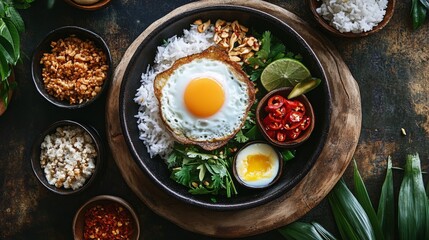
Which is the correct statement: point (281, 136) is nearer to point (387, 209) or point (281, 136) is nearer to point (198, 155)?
point (198, 155)

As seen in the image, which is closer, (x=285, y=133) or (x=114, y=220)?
(x=285, y=133)

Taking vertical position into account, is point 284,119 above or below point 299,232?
above

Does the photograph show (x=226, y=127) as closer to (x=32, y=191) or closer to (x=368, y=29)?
(x=368, y=29)

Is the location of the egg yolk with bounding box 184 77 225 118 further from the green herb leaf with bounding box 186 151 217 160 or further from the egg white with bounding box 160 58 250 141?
the green herb leaf with bounding box 186 151 217 160

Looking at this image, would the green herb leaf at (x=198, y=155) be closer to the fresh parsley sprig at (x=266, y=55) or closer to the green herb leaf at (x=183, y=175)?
the green herb leaf at (x=183, y=175)

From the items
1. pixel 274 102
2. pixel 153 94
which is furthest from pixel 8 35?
pixel 274 102

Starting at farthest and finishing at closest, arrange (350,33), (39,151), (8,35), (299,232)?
1. (39,151)
2. (299,232)
3. (350,33)
4. (8,35)
